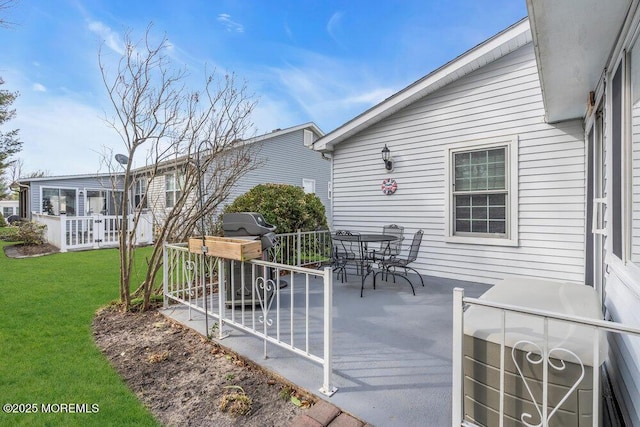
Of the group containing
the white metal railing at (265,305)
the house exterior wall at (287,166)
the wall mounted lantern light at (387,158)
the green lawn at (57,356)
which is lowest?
the green lawn at (57,356)

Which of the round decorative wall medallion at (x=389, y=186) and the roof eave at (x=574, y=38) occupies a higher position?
the roof eave at (x=574, y=38)

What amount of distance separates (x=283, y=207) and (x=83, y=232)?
24.2 feet

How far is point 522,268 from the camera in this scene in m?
4.66

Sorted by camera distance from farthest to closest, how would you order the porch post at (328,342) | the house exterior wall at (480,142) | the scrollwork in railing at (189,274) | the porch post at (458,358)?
the house exterior wall at (480,142) → the scrollwork in railing at (189,274) → the porch post at (328,342) → the porch post at (458,358)

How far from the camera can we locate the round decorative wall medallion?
5957 millimetres

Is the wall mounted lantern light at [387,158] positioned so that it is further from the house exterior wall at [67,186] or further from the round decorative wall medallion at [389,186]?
the house exterior wall at [67,186]

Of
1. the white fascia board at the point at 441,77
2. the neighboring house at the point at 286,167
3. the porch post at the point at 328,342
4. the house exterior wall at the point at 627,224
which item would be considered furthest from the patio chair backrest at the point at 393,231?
the neighboring house at the point at 286,167

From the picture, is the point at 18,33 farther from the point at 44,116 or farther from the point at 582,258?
the point at 582,258

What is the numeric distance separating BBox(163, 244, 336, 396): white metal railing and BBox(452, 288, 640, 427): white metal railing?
2.71ft

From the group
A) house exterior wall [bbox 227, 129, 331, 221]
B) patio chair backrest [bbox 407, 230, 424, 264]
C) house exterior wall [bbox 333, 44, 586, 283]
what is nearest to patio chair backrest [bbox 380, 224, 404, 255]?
house exterior wall [bbox 333, 44, 586, 283]

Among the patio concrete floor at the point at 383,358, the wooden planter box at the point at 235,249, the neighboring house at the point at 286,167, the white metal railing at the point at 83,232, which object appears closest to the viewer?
the patio concrete floor at the point at 383,358

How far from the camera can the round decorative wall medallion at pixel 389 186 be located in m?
5.96

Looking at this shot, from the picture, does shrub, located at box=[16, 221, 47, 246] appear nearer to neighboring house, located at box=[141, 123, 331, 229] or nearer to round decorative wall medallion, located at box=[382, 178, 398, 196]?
neighboring house, located at box=[141, 123, 331, 229]

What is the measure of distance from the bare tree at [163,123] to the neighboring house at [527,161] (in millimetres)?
2741
